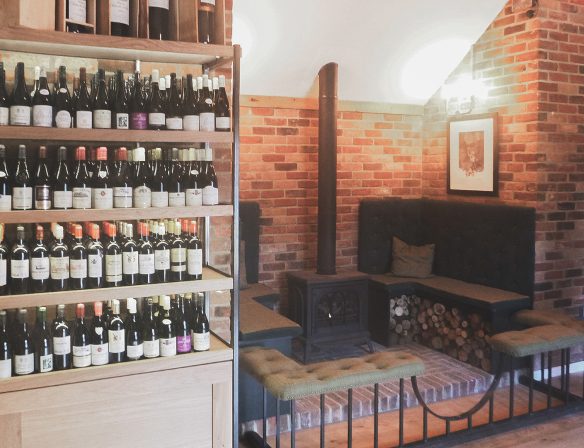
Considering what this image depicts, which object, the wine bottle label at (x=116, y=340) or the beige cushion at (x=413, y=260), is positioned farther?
the beige cushion at (x=413, y=260)

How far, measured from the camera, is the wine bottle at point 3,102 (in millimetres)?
2449

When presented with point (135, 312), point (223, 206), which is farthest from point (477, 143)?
point (135, 312)

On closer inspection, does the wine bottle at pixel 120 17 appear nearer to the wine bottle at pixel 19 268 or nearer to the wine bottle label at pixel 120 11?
the wine bottle label at pixel 120 11

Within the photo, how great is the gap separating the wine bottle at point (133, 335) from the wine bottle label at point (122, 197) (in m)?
0.41

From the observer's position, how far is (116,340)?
8.60 feet

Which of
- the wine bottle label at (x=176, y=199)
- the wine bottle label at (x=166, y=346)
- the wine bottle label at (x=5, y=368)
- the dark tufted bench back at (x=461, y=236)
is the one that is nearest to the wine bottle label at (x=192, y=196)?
the wine bottle label at (x=176, y=199)

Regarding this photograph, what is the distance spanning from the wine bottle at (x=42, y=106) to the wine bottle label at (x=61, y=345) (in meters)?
0.84

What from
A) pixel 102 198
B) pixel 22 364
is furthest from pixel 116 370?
pixel 102 198

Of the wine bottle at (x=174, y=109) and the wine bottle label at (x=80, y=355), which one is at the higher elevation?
the wine bottle at (x=174, y=109)

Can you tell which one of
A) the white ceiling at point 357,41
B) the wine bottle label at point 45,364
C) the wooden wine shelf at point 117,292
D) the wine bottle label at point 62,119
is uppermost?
the white ceiling at point 357,41

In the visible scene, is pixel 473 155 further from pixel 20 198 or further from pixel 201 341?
pixel 20 198

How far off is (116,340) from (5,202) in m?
0.70

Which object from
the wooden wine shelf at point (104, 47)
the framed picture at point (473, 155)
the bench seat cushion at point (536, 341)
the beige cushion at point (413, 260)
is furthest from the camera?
the beige cushion at point (413, 260)

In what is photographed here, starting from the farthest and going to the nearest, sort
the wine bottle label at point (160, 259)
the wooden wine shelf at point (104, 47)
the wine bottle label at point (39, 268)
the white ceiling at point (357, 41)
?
1. the white ceiling at point (357, 41)
2. the wine bottle label at point (160, 259)
3. the wine bottle label at point (39, 268)
4. the wooden wine shelf at point (104, 47)
